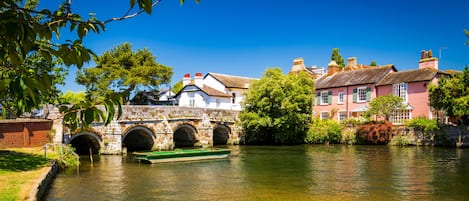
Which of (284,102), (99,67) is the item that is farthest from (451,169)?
(99,67)

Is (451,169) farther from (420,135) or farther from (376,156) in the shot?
(420,135)

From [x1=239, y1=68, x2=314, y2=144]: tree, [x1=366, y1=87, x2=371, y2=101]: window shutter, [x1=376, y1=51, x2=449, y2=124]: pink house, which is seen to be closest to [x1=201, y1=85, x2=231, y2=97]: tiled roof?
[x1=239, y1=68, x2=314, y2=144]: tree

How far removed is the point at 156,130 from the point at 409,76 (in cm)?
2867

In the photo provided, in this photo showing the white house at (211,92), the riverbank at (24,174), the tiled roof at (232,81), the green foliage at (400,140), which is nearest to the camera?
the riverbank at (24,174)

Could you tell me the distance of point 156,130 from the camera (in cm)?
3719

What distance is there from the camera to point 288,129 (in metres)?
44.6

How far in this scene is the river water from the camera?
56.5 feet

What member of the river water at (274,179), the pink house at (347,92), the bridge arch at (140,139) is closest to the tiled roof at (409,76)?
the pink house at (347,92)

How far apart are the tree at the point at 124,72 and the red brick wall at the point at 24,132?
74.3 feet

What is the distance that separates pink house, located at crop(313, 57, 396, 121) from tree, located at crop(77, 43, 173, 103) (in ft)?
72.7

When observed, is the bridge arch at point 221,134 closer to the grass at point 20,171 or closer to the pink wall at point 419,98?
the pink wall at point 419,98

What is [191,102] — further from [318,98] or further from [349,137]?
[349,137]

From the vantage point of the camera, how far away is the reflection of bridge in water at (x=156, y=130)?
33.4 m

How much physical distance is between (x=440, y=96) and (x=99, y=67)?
140 ft
